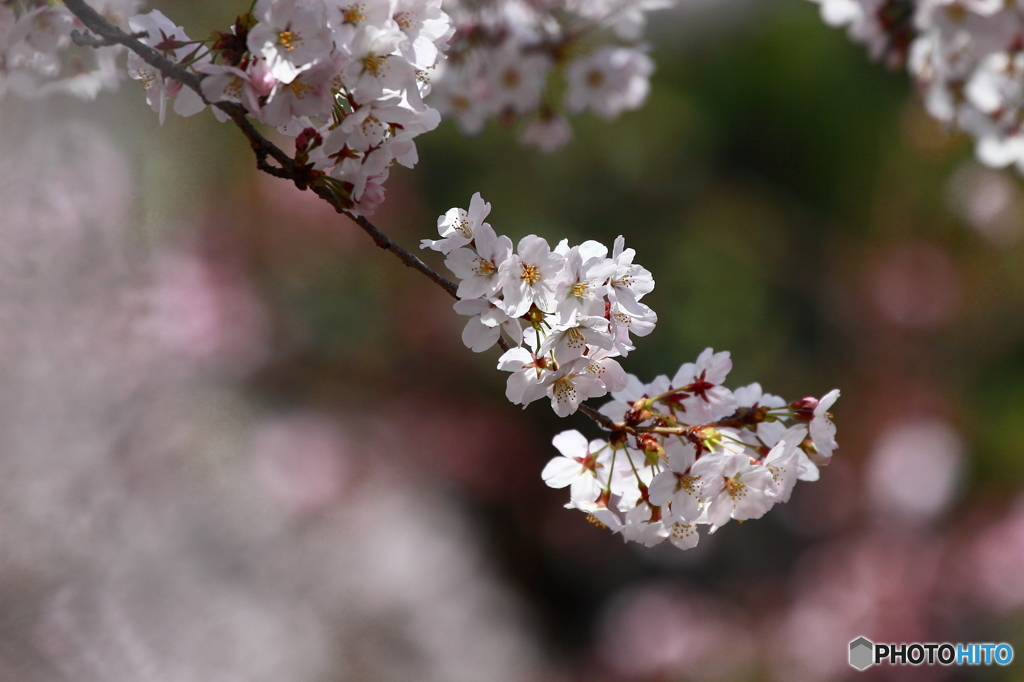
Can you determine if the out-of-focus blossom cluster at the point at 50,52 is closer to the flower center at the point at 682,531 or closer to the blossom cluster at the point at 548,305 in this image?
the blossom cluster at the point at 548,305

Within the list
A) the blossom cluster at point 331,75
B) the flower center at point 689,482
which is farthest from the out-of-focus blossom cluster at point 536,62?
the flower center at point 689,482

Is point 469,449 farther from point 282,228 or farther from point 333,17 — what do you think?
point 333,17

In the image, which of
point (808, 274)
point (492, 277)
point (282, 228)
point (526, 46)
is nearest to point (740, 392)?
point (492, 277)

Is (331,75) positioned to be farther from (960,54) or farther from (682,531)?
(960,54)

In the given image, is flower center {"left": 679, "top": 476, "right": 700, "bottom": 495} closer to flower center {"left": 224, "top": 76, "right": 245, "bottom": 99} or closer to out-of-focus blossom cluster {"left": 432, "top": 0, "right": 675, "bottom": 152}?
flower center {"left": 224, "top": 76, "right": 245, "bottom": 99}
